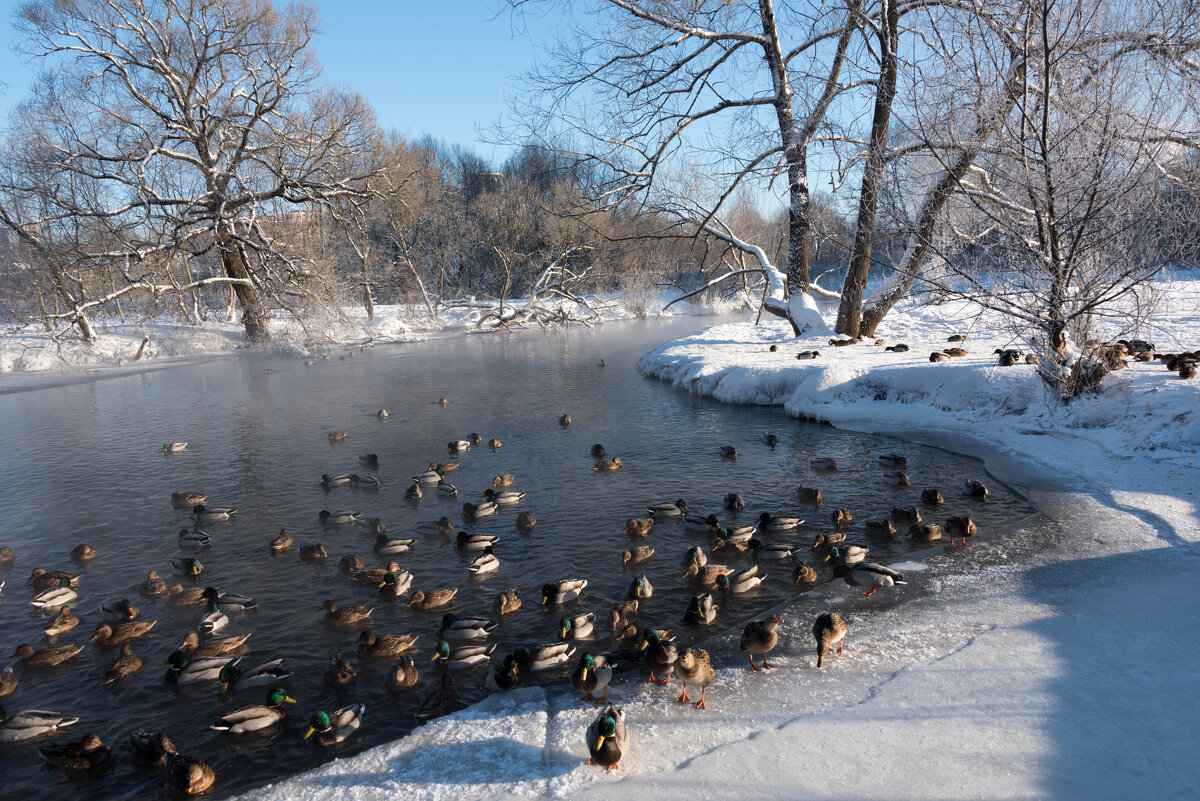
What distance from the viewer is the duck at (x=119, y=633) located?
7207 mm

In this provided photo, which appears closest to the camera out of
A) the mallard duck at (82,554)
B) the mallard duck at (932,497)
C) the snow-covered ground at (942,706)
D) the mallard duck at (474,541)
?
the snow-covered ground at (942,706)

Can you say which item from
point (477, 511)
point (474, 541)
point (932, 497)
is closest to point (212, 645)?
point (474, 541)

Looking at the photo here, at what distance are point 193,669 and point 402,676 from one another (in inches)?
82.0

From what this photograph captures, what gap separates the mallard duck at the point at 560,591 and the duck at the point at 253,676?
2.65m

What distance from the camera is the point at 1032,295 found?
11.6 metres

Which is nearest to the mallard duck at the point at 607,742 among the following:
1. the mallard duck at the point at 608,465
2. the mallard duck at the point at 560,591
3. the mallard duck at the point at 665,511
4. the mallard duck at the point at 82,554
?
the mallard duck at the point at 560,591

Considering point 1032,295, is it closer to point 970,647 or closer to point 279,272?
point 970,647

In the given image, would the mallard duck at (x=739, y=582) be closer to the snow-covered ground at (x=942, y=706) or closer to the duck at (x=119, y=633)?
the snow-covered ground at (x=942, y=706)

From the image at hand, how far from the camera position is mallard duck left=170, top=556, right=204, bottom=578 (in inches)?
349

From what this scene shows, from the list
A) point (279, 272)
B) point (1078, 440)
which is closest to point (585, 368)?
point (279, 272)

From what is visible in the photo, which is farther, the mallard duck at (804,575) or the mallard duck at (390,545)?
the mallard duck at (390,545)

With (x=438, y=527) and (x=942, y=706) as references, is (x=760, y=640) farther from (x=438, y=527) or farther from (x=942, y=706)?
(x=438, y=527)

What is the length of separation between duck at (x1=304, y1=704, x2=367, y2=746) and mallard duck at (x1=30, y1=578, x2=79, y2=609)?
4749mm

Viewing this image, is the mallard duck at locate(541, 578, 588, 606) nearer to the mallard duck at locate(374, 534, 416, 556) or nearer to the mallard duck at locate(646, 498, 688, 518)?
the mallard duck at locate(646, 498, 688, 518)
